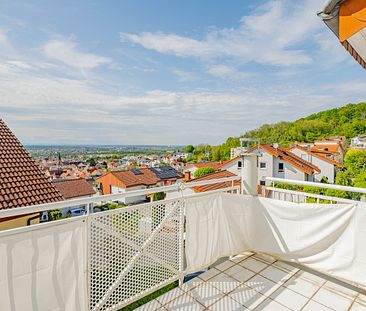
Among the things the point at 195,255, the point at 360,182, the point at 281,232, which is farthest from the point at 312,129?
the point at 195,255

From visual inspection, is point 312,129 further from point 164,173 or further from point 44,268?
point 44,268

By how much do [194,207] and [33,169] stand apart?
17.6ft

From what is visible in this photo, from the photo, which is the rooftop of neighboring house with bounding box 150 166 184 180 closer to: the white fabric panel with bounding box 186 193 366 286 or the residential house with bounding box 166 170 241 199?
the residential house with bounding box 166 170 241 199

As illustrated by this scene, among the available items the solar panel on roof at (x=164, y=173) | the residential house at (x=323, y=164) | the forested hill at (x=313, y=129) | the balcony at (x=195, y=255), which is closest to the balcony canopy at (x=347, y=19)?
the balcony at (x=195, y=255)

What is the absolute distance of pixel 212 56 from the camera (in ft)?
41.0

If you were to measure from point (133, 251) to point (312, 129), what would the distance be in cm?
4563

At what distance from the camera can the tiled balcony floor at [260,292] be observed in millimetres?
2016

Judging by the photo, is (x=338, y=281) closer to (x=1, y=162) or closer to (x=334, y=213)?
(x=334, y=213)

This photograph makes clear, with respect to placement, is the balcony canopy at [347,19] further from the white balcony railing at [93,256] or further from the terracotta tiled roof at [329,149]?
the terracotta tiled roof at [329,149]

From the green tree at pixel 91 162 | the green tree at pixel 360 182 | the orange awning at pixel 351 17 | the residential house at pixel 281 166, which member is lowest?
the green tree at pixel 91 162

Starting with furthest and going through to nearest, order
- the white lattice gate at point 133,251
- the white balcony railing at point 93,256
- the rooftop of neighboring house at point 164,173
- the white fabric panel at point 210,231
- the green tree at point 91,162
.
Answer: the green tree at point 91,162
the rooftop of neighboring house at point 164,173
the white fabric panel at point 210,231
the white lattice gate at point 133,251
the white balcony railing at point 93,256

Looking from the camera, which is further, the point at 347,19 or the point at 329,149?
the point at 329,149

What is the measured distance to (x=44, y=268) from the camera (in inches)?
53.5

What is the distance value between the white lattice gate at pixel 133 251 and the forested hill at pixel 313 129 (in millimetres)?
35958
